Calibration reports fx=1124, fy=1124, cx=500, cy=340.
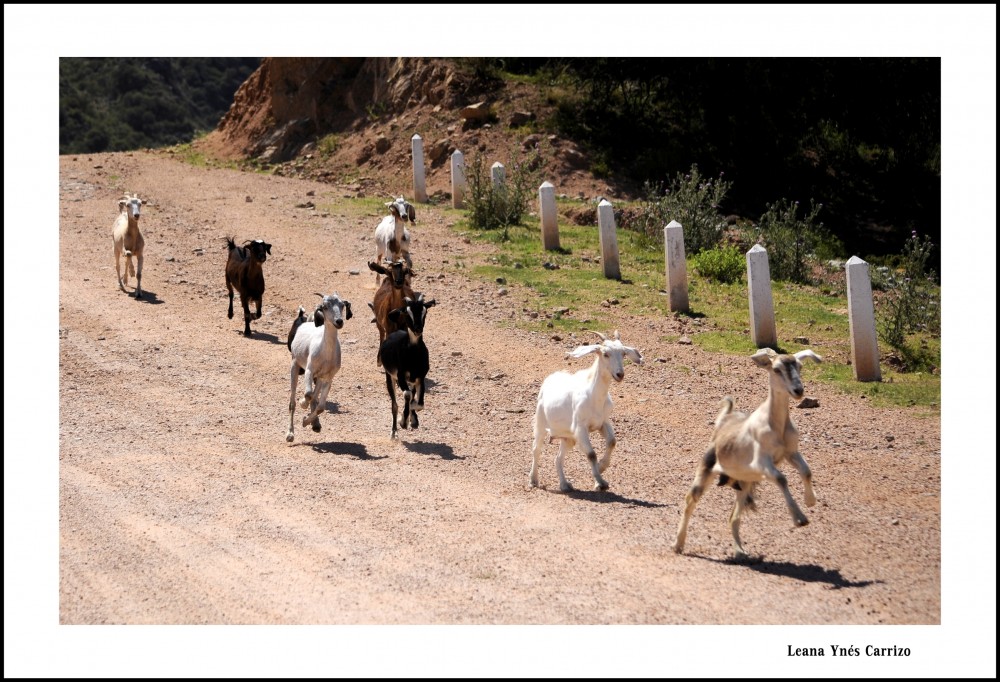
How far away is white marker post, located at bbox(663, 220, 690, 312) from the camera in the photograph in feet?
59.3

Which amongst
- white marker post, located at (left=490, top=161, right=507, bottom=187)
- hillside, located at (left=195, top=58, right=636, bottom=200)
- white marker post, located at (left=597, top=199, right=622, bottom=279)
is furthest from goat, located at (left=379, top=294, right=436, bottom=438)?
hillside, located at (left=195, top=58, right=636, bottom=200)

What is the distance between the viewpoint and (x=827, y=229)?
2705 centimetres

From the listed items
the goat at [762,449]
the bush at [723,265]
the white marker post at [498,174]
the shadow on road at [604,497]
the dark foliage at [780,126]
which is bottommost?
the shadow on road at [604,497]

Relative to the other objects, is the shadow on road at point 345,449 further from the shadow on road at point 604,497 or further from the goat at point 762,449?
the goat at point 762,449

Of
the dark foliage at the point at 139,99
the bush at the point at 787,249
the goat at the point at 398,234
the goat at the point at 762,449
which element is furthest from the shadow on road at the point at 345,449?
the dark foliage at the point at 139,99

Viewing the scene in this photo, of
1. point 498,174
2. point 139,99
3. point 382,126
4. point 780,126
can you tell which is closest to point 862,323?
point 498,174

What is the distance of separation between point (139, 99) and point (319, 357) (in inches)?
2232

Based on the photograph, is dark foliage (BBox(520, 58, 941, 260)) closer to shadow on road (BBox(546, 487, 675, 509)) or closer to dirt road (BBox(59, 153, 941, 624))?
dirt road (BBox(59, 153, 941, 624))

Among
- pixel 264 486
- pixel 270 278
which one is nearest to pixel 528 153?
pixel 270 278

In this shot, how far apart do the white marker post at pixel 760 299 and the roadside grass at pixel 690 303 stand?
0.29 m

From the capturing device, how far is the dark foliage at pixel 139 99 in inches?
2375

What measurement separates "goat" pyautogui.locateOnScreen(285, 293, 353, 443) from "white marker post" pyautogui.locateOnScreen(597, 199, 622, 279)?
300 inches

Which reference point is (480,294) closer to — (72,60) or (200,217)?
(200,217)

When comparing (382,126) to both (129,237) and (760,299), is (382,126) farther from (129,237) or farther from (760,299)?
(760,299)
